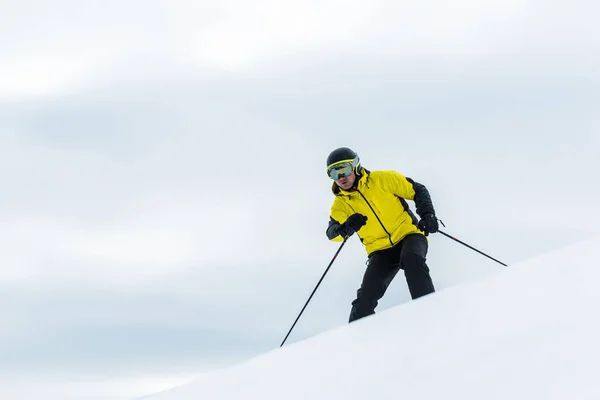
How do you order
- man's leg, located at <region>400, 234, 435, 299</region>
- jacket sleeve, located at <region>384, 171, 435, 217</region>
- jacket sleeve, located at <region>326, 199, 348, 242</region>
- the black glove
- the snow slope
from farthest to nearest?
jacket sleeve, located at <region>326, 199, 348, 242</region> < jacket sleeve, located at <region>384, 171, 435, 217</region> < the black glove < man's leg, located at <region>400, 234, 435, 299</region> < the snow slope

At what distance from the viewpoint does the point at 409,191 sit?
6148 mm

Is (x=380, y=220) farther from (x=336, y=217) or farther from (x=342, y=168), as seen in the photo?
(x=342, y=168)

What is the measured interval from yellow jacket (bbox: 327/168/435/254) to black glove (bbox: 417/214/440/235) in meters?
0.06

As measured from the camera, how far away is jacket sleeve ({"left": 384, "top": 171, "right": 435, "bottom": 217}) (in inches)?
240

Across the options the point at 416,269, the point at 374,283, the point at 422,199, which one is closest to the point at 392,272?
the point at 374,283

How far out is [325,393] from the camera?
253 centimetres

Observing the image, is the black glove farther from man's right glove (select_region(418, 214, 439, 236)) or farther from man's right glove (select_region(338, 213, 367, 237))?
man's right glove (select_region(338, 213, 367, 237))

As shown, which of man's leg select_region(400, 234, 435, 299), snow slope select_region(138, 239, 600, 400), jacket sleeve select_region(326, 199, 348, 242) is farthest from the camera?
jacket sleeve select_region(326, 199, 348, 242)

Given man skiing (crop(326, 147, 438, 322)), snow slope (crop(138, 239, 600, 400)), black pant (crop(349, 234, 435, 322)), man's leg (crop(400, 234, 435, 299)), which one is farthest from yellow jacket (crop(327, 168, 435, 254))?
snow slope (crop(138, 239, 600, 400))

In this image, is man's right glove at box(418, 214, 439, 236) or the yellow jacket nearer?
man's right glove at box(418, 214, 439, 236)

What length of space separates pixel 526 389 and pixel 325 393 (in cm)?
89

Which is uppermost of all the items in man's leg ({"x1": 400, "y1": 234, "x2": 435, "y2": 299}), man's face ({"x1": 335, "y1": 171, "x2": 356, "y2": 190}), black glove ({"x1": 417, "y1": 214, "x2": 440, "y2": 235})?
man's face ({"x1": 335, "y1": 171, "x2": 356, "y2": 190})

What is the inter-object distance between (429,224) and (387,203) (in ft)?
1.43

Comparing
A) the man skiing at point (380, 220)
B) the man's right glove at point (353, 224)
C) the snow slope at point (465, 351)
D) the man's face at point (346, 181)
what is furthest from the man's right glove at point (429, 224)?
the snow slope at point (465, 351)
